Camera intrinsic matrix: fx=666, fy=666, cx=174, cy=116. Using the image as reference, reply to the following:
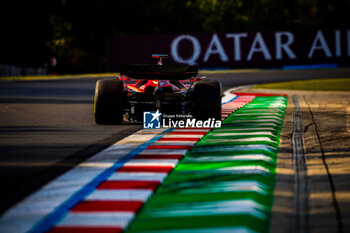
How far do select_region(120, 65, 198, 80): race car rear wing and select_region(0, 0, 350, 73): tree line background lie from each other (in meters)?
40.1

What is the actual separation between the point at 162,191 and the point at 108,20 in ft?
195

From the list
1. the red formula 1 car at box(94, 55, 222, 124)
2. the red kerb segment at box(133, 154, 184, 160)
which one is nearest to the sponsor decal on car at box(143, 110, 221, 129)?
the red formula 1 car at box(94, 55, 222, 124)

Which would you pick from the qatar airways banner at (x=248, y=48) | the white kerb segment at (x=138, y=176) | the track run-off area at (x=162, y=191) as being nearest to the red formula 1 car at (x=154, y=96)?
the track run-off area at (x=162, y=191)

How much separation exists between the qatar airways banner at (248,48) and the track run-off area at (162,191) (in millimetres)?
34714

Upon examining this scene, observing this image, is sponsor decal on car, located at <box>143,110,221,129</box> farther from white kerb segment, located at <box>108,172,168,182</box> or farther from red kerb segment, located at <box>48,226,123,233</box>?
red kerb segment, located at <box>48,226,123,233</box>

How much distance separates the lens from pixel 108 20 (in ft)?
212

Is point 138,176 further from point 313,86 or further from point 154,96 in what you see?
point 313,86

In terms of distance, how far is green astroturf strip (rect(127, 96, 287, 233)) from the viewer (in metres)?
5.36

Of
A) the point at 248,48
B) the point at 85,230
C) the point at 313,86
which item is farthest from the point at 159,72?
the point at 248,48

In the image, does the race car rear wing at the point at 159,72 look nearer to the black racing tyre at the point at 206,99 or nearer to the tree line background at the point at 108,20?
the black racing tyre at the point at 206,99

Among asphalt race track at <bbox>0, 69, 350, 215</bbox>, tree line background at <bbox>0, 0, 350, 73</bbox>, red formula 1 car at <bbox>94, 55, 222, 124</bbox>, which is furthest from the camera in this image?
tree line background at <bbox>0, 0, 350, 73</bbox>

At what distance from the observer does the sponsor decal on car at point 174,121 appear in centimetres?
1167

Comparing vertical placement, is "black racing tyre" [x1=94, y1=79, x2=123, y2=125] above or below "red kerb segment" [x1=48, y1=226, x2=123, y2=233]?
above

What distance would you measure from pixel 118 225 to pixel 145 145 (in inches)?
176
